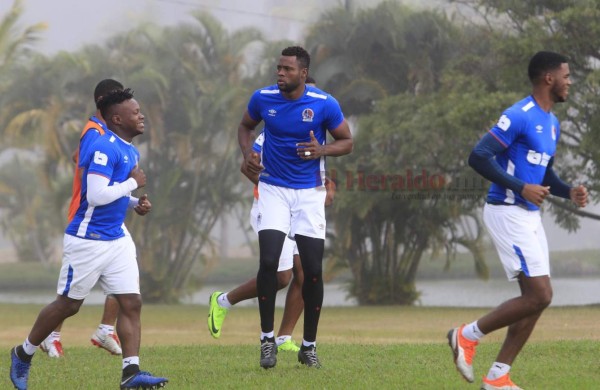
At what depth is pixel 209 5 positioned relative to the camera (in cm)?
3731

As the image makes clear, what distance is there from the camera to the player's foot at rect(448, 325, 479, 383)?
25.4 ft

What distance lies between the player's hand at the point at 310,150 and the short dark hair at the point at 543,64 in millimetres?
1964

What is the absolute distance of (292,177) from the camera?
9.29 metres

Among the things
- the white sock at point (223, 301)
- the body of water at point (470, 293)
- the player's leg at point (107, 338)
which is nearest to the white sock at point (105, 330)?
the player's leg at point (107, 338)

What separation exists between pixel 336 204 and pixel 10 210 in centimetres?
1462

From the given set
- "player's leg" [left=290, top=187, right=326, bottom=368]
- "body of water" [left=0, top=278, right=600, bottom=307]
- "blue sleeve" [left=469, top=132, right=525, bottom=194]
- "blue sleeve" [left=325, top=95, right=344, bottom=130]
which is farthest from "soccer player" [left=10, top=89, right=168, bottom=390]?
"body of water" [left=0, top=278, right=600, bottom=307]

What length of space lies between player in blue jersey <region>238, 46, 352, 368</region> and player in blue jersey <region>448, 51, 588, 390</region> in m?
1.79

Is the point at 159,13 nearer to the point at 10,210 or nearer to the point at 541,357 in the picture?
the point at 10,210

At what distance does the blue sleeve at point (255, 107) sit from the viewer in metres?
9.40

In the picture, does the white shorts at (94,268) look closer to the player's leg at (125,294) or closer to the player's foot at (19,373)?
the player's leg at (125,294)

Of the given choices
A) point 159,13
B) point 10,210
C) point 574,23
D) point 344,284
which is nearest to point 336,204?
point 344,284

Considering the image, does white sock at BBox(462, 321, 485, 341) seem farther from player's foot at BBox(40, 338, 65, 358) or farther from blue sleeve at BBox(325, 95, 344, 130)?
player's foot at BBox(40, 338, 65, 358)

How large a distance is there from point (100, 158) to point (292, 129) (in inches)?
71.8

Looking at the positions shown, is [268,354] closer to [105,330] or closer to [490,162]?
[490,162]
